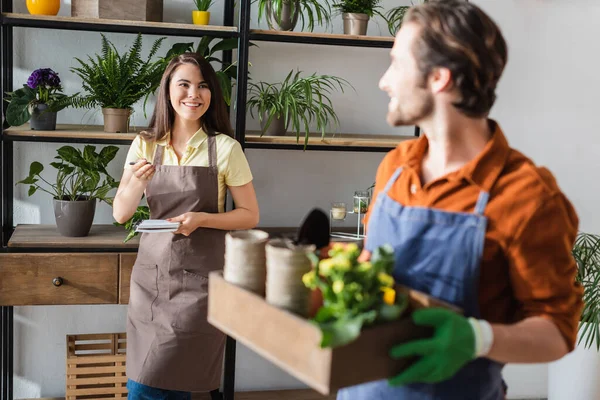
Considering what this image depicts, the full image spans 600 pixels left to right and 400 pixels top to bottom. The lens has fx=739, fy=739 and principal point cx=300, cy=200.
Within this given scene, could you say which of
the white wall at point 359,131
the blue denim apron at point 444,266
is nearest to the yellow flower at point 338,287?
the blue denim apron at point 444,266

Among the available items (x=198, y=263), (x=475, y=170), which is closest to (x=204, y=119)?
(x=198, y=263)

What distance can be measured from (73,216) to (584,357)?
2348mm

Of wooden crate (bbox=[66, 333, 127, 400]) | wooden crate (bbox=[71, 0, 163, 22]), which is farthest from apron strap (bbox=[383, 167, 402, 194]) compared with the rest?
wooden crate (bbox=[66, 333, 127, 400])

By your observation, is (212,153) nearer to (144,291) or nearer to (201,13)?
(144,291)

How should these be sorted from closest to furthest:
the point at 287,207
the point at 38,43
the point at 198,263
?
the point at 198,263 → the point at 38,43 → the point at 287,207

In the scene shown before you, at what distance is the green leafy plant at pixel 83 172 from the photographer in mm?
3139

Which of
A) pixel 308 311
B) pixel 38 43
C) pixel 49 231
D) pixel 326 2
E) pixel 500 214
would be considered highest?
pixel 326 2

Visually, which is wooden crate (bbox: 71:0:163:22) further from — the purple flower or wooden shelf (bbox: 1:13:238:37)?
the purple flower

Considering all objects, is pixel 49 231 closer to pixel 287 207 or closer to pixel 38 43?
pixel 38 43

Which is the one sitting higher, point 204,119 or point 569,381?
point 204,119

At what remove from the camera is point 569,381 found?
135 inches

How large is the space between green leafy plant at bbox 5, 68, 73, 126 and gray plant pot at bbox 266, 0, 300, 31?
924mm

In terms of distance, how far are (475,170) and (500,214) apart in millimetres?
96

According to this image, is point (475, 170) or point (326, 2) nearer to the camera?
point (475, 170)
